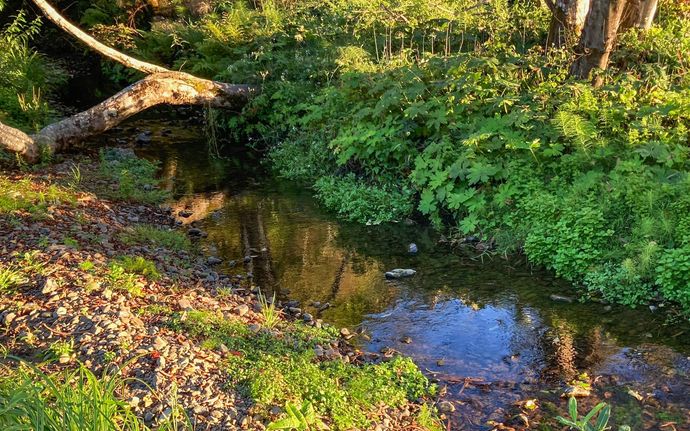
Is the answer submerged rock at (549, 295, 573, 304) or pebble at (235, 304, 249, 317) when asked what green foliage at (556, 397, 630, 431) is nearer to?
submerged rock at (549, 295, 573, 304)

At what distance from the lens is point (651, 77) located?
8422 mm

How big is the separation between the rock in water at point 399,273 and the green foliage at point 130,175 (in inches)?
163

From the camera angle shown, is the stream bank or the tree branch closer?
the stream bank

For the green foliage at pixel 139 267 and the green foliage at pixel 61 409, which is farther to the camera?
the green foliage at pixel 139 267

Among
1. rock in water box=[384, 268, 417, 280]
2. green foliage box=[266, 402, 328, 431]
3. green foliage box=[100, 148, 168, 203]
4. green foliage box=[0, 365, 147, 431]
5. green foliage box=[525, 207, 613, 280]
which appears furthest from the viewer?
green foliage box=[100, 148, 168, 203]

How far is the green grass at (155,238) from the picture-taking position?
713 centimetres

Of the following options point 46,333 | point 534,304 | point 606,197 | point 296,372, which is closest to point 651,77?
point 606,197

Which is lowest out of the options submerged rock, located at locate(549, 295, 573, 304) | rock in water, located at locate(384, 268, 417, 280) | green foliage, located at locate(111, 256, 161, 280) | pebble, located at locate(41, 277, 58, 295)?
submerged rock, located at locate(549, 295, 573, 304)

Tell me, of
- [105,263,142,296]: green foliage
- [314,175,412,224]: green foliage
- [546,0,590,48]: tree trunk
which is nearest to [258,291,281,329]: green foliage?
[105,263,142,296]: green foliage

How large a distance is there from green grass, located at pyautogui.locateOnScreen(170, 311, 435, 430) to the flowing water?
0.44 meters

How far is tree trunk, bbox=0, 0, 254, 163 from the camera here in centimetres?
941

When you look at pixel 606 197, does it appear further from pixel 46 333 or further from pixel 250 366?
pixel 46 333

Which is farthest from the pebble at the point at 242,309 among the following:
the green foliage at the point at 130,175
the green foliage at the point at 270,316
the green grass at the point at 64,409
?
the green foliage at the point at 130,175

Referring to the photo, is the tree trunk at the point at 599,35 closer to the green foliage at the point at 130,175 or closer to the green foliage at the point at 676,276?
the green foliage at the point at 676,276
